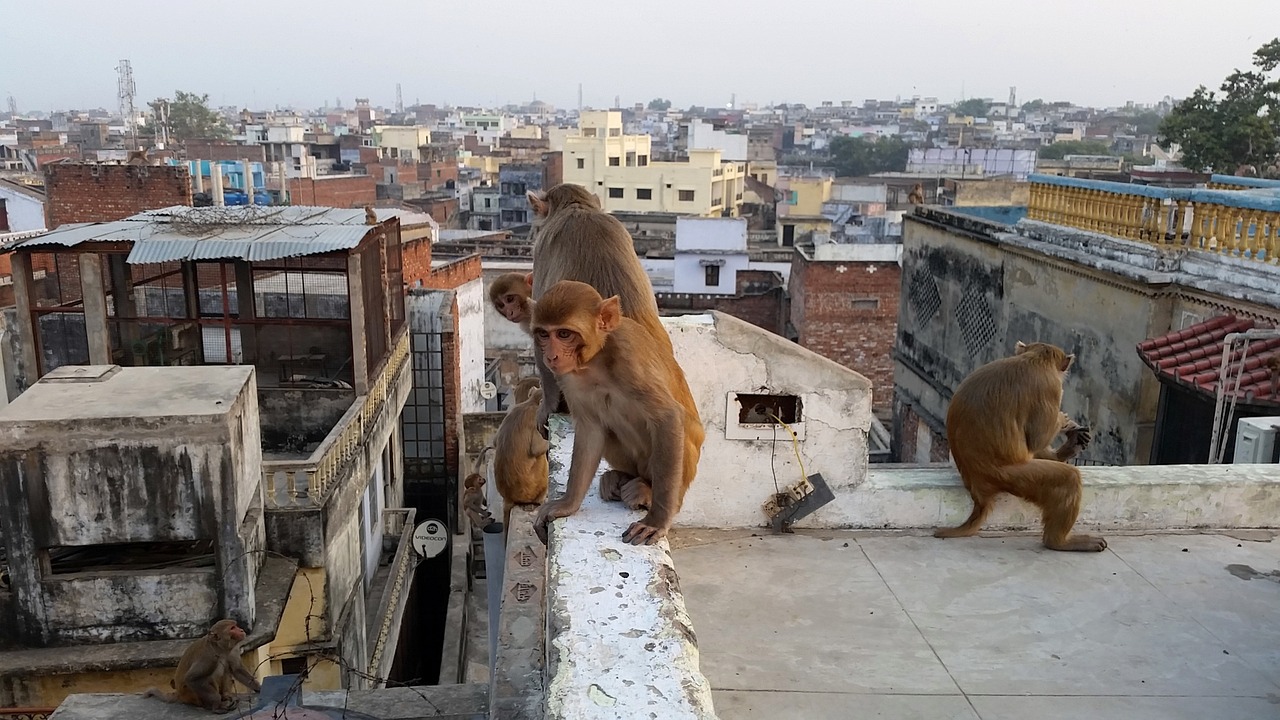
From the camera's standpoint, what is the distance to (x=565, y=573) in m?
2.89

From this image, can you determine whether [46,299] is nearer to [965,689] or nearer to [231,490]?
[231,490]

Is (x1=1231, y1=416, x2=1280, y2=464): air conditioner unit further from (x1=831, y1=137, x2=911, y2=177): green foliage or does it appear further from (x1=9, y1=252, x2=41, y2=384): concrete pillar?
(x1=831, y1=137, x2=911, y2=177): green foliage

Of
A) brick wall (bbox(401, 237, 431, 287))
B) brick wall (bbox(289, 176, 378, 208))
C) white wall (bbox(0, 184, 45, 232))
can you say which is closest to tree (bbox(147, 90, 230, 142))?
brick wall (bbox(289, 176, 378, 208))

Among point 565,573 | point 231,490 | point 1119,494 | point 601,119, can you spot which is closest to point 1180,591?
point 1119,494

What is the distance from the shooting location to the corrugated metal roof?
10859 millimetres

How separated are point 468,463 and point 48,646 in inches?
335

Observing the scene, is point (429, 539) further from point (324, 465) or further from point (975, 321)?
point (975, 321)

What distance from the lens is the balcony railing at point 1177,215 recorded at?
8297mm

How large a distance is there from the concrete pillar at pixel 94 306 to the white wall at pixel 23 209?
655 inches

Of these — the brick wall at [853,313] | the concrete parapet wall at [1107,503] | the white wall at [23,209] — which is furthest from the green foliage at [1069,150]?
the concrete parapet wall at [1107,503]

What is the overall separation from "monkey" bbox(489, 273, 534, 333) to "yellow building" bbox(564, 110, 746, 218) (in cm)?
4260

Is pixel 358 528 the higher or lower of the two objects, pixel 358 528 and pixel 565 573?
the lower

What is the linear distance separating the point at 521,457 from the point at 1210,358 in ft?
18.7

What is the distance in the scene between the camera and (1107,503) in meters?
4.82
